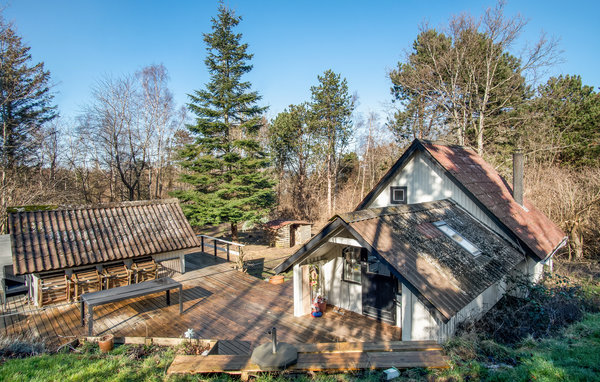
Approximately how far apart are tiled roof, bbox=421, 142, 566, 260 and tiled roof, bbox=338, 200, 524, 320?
1184 mm

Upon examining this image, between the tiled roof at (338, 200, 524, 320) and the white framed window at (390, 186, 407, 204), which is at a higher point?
the white framed window at (390, 186, 407, 204)

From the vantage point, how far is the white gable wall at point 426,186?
9.65 m

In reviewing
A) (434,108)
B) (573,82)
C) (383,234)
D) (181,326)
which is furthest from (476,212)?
(573,82)

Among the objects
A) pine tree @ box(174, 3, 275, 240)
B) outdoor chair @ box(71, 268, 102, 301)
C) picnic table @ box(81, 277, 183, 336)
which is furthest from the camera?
pine tree @ box(174, 3, 275, 240)

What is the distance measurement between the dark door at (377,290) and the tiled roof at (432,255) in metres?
1.15

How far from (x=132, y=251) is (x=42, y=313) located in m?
2.45

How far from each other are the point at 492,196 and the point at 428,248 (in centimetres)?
550

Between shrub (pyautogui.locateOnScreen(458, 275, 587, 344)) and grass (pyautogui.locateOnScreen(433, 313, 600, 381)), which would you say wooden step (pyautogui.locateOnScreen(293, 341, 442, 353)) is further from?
shrub (pyautogui.locateOnScreen(458, 275, 587, 344))

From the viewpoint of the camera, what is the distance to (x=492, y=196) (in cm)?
1019

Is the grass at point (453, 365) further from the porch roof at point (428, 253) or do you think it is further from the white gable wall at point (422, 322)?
the porch roof at point (428, 253)

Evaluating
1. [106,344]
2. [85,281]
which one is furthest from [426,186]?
[85,281]

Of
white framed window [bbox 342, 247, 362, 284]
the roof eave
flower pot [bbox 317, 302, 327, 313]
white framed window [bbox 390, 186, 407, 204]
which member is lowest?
flower pot [bbox 317, 302, 327, 313]

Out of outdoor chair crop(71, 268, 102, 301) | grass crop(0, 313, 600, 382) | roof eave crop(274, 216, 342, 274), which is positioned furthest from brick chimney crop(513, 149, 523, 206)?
outdoor chair crop(71, 268, 102, 301)

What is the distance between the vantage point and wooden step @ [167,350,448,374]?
416cm
